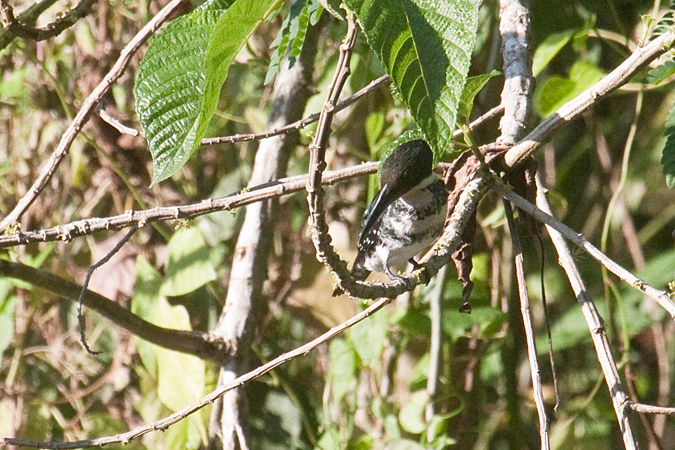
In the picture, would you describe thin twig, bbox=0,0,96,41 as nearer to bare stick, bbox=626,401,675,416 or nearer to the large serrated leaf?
the large serrated leaf

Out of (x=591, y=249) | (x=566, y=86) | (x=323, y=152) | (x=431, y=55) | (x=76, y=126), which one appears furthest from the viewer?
(x=566, y=86)

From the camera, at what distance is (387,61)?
1.17 m

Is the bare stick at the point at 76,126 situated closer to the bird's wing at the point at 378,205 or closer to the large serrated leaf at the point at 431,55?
the bird's wing at the point at 378,205

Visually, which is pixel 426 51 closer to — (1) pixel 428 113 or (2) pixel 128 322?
(1) pixel 428 113

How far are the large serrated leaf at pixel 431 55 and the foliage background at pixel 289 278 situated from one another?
3.74 ft

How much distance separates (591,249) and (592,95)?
32 cm

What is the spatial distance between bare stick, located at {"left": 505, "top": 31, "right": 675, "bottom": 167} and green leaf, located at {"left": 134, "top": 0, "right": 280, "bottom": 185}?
585 mm

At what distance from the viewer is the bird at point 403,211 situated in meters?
1.97

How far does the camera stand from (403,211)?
2.28 m

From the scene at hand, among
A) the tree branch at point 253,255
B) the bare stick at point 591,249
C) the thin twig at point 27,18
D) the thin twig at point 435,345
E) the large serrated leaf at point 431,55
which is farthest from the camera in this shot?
the thin twig at point 435,345

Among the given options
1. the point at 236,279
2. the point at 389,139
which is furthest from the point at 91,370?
the point at 389,139

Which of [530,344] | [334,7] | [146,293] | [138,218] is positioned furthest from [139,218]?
[146,293]

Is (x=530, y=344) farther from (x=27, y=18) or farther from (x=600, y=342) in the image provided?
(x=27, y=18)

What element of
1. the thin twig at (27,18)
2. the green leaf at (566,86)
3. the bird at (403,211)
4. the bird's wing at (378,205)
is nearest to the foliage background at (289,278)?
the green leaf at (566,86)
